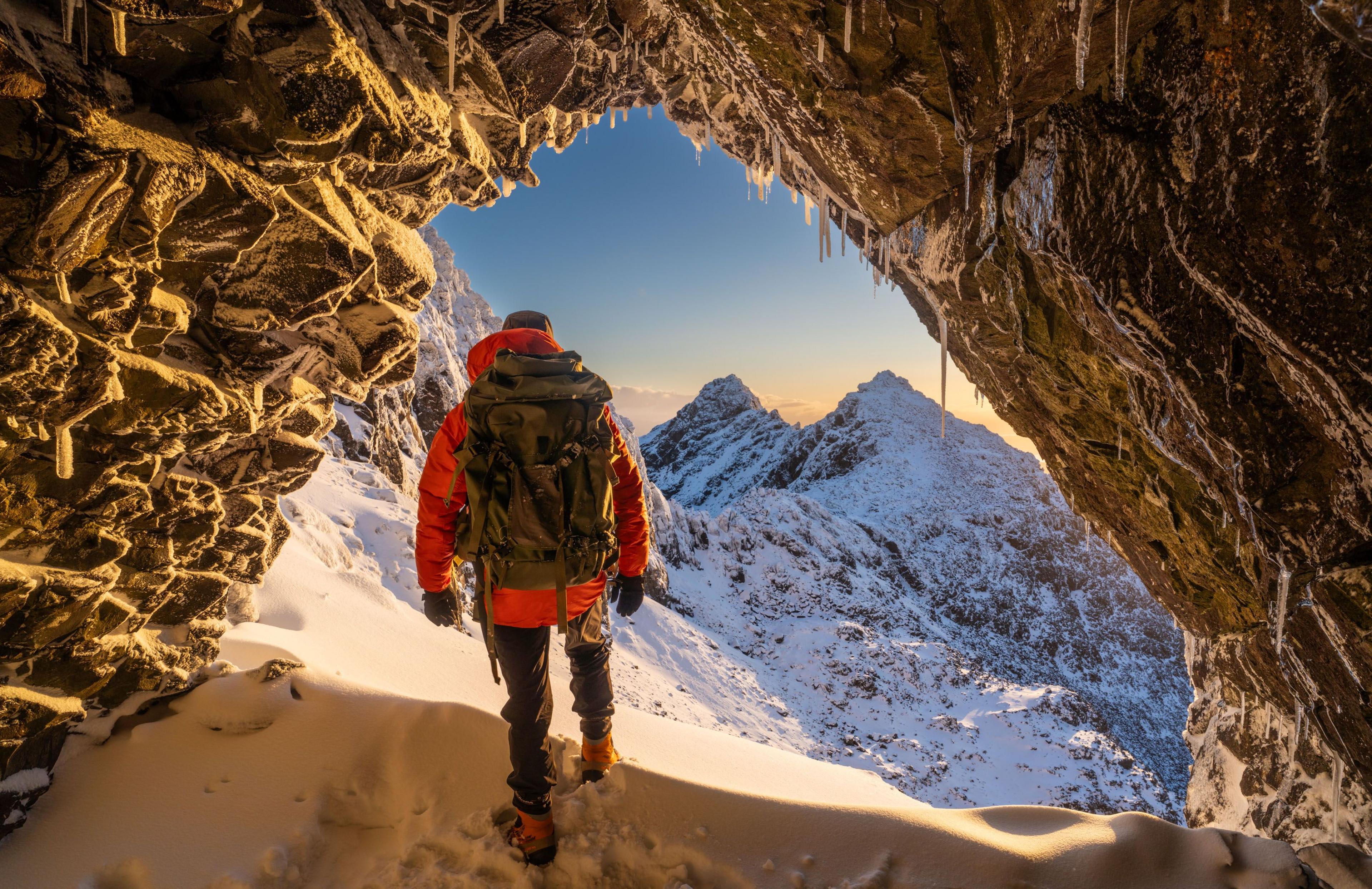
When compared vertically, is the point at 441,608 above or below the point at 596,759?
above

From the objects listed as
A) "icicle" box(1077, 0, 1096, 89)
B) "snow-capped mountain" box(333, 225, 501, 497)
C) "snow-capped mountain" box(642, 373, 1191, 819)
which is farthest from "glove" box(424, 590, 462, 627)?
"snow-capped mountain" box(642, 373, 1191, 819)

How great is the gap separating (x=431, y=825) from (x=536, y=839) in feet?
2.25

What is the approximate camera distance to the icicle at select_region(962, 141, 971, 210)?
155 inches

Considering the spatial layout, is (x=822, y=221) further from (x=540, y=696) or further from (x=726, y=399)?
(x=726, y=399)

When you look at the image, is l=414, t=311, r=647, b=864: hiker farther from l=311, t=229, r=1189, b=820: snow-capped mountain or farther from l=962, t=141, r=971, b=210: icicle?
l=311, t=229, r=1189, b=820: snow-capped mountain

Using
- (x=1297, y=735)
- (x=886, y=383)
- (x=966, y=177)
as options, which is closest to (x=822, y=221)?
(x=966, y=177)

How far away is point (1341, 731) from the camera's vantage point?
11.5 ft

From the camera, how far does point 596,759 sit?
2.97 m

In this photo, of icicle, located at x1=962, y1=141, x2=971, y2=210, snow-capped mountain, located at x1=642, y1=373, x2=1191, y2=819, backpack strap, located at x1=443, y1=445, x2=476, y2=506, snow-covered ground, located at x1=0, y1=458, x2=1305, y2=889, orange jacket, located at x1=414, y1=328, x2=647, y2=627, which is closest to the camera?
snow-covered ground, located at x1=0, y1=458, x2=1305, y2=889

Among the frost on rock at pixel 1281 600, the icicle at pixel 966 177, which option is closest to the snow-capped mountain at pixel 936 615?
the frost on rock at pixel 1281 600

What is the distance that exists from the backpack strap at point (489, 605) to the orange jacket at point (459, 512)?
0.03 meters

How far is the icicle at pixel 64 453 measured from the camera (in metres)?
2.71

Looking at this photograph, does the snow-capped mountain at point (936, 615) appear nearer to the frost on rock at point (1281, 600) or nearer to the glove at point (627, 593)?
the frost on rock at point (1281, 600)

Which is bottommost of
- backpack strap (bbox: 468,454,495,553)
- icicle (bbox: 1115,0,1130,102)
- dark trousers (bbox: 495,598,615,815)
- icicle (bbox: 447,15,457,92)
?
dark trousers (bbox: 495,598,615,815)
